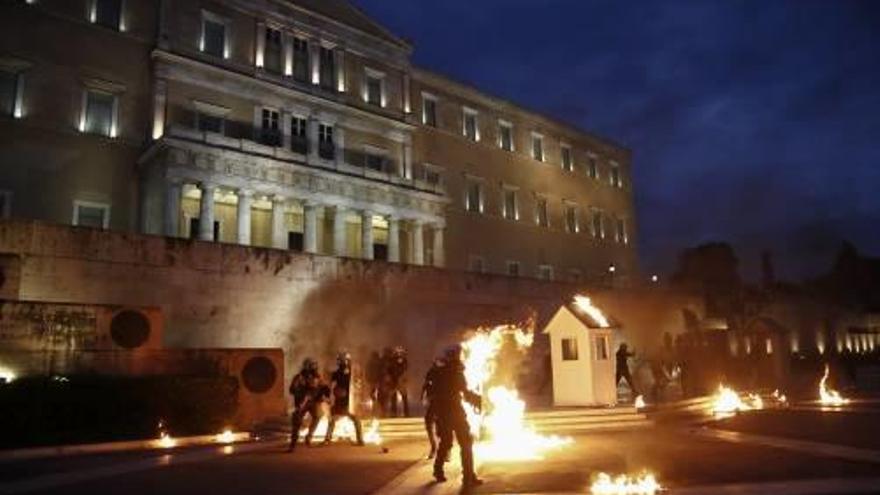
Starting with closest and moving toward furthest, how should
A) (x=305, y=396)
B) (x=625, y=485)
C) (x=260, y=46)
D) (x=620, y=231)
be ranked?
(x=625, y=485) → (x=305, y=396) → (x=260, y=46) → (x=620, y=231)

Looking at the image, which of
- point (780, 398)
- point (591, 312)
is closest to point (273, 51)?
point (591, 312)

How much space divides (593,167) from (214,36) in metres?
35.0

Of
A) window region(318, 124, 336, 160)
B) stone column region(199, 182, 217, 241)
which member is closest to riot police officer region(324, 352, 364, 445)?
stone column region(199, 182, 217, 241)

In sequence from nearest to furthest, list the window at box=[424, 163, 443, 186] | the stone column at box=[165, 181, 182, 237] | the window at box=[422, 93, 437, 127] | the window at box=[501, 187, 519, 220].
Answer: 1. the stone column at box=[165, 181, 182, 237]
2. the window at box=[424, 163, 443, 186]
3. the window at box=[422, 93, 437, 127]
4. the window at box=[501, 187, 519, 220]

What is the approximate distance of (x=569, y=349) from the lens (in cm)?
1792

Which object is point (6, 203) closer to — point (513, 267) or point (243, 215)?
point (243, 215)

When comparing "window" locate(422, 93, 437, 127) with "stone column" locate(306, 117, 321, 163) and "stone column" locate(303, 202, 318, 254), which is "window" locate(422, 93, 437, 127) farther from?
"stone column" locate(303, 202, 318, 254)

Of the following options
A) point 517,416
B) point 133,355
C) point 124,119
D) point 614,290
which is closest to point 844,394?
point 614,290

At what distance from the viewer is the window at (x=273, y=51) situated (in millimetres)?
36031

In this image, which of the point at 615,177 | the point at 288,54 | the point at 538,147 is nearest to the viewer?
the point at 288,54

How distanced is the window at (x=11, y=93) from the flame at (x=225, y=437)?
2017 centimetres

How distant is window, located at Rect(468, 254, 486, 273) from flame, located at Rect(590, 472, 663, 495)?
3570 centimetres

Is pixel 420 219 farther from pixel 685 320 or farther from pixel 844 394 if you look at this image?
pixel 844 394

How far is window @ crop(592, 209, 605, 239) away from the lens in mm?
56812
